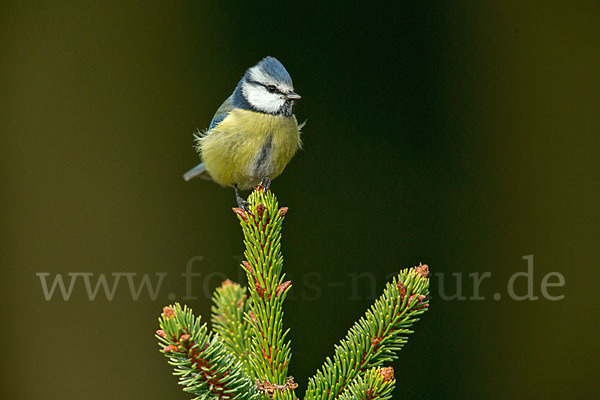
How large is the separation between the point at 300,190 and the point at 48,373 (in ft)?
4.89

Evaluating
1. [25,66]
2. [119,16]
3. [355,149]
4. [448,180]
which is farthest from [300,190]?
[25,66]

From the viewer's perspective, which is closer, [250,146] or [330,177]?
[250,146]

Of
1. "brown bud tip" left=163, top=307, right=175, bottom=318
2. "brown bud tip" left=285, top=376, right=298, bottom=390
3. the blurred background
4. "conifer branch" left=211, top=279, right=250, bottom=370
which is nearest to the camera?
"brown bud tip" left=163, top=307, right=175, bottom=318

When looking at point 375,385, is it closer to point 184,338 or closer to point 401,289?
point 401,289

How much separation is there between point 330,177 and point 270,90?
3.66ft

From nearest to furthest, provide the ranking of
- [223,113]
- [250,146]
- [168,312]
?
[168,312]
[250,146]
[223,113]

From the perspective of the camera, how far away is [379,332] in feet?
3.22

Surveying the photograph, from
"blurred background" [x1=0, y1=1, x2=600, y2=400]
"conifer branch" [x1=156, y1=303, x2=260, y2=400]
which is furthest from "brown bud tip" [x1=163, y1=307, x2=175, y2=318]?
"blurred background" [x1=0, y1=1, x2=600, y2=400]

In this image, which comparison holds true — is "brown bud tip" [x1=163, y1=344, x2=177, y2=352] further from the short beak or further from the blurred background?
the blurred background

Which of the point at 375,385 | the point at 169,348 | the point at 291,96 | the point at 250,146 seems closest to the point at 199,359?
the point at 169,348

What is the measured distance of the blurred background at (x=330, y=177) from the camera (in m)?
2.77

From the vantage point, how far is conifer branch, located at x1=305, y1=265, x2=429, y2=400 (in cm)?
97

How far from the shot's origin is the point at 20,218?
2988 mm

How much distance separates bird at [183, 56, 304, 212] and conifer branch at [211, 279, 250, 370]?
501mm
